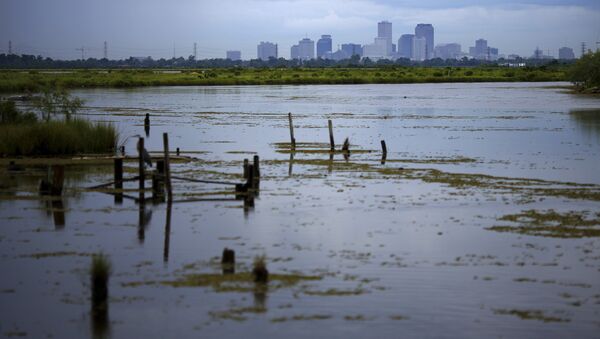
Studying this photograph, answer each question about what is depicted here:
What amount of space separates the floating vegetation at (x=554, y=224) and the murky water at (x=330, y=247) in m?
0.04

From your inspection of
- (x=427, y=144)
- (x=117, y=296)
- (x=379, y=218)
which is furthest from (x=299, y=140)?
(x=117, y=296)

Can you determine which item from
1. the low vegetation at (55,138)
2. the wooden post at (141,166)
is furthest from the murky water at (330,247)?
the low vegetation at (55,138)

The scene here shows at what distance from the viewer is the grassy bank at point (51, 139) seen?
30.6 m

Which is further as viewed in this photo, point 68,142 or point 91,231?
point 68,142

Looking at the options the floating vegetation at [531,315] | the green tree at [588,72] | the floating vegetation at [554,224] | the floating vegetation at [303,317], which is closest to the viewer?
the floating vegetation at [303,317]

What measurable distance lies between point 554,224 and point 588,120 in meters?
34.5

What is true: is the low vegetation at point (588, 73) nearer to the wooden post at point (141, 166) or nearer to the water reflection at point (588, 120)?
the water reflection at point (588, 120)

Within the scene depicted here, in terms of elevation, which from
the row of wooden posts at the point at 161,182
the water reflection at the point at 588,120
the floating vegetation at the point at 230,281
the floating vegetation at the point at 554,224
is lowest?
the floating vegetation at the point at 230,281

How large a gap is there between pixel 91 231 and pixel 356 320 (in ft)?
26.4

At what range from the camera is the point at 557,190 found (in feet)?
80.0

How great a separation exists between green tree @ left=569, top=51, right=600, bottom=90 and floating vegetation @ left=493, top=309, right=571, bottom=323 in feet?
245

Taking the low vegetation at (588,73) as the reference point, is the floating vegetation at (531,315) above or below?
below

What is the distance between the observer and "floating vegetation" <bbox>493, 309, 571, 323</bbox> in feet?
41.8

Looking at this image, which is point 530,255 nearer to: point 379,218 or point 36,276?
point 379,218
